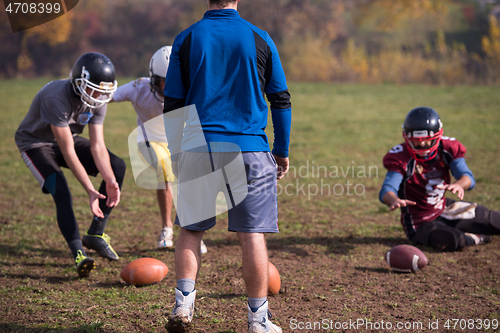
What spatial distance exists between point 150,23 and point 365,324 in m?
42.9

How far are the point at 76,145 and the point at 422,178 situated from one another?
353 cm

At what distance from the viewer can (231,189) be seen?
9.23ft

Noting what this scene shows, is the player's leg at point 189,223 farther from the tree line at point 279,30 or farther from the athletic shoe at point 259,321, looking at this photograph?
the tree line at point 279,30

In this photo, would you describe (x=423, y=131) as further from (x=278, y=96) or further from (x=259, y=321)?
(x=259, y=321)

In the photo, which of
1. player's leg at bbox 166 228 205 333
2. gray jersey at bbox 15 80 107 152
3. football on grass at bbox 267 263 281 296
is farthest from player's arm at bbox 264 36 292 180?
gray jersey at bbox 15 80 107 152

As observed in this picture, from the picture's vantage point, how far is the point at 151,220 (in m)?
6.02

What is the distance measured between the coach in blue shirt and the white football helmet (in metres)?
1.81

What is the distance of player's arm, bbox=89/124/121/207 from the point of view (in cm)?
434

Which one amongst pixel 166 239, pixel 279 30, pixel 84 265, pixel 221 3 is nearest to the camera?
pixel 221 3

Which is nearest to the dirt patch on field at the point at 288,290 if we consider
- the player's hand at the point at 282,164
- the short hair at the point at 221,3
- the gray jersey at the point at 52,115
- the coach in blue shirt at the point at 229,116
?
the coach in blue shirt at the point at 229,116

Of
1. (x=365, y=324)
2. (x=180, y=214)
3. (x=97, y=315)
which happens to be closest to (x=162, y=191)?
(x=97, y=315)

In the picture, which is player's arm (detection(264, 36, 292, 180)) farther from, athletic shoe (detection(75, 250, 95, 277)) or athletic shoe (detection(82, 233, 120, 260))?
athletic shoe (detection(82, 233, 120, 260))

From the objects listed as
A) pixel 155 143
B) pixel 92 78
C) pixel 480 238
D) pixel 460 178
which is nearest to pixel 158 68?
pixel 92 78

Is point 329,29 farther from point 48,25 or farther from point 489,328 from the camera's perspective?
point 489,328
